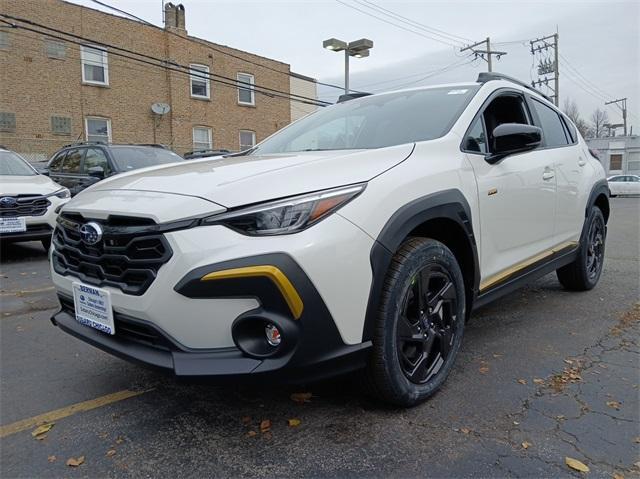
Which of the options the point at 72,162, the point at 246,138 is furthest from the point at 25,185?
the point at 246,138

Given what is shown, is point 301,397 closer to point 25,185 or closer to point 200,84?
point 25,185

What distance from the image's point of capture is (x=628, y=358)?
3273mm

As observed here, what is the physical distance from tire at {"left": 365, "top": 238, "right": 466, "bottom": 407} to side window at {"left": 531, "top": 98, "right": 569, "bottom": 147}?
200 cm

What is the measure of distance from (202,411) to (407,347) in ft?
3.61

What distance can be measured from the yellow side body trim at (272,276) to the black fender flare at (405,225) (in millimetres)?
378

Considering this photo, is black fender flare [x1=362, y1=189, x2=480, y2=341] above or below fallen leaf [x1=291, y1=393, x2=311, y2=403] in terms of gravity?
above

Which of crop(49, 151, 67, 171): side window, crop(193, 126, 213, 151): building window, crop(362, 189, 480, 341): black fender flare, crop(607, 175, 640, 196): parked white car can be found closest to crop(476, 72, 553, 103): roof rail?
crop(362, 189, 480, 341): black fender flare

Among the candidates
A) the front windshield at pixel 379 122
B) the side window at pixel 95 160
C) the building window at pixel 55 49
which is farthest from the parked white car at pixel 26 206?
the building window at pixel 55 49

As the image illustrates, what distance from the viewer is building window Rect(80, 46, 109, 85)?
18672 millimetres

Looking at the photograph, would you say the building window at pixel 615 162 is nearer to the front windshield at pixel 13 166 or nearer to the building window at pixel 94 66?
the building window at pixel 94 66

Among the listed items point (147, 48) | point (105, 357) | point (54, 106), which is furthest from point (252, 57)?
point (105, 357)

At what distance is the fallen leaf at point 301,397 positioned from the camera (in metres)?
2.69

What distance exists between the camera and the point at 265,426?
2428 millimetres

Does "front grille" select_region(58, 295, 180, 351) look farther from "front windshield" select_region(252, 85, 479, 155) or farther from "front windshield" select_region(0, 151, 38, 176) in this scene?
"front windshield" select_region(0, 151, 38, 176)
